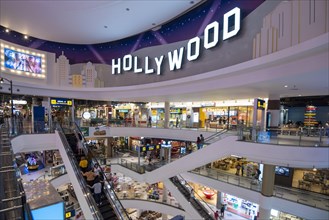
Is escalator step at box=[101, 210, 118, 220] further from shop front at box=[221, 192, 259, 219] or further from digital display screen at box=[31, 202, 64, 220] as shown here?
shop front at box=[221, 192, 259, 219]

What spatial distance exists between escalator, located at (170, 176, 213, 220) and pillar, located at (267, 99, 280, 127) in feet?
19.4

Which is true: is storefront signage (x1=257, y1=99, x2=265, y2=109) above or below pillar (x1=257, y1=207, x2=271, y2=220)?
above

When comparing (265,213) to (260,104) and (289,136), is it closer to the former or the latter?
(289,136)

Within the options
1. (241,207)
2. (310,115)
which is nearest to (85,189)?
(241,207)

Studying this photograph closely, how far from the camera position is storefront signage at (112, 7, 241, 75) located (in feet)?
29.5

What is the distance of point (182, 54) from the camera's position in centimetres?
1173

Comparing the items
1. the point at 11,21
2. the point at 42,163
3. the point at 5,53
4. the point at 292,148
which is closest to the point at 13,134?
the point at 5,53

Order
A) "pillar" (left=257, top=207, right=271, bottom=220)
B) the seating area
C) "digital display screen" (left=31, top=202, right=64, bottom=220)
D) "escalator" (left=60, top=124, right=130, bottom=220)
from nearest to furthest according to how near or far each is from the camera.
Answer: "digital display screen" (left=31, top=202, right=64, bottom=220), "escalator" (left=60, top=124, right=130, bottom=220), "pillar" (left=257, top=207, right=271, bottom=220), the seating area

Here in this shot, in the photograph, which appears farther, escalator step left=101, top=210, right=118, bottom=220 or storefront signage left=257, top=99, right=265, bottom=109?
storefront signage left=257, top=99, right=265, bottom=109

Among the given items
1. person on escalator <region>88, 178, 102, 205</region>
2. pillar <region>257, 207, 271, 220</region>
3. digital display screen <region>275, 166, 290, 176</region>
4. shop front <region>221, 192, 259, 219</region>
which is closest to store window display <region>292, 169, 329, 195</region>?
digital display screen <region>275, 166, 290, 176</region>

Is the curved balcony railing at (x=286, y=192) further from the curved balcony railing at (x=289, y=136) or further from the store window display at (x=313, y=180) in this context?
the curved balcony railing at (x=289, y=136)

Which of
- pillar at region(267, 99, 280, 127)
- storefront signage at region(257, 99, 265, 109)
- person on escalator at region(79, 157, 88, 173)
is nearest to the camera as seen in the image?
person on escalator at region(79, 157, 88, 173)

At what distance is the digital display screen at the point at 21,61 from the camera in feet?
40.8

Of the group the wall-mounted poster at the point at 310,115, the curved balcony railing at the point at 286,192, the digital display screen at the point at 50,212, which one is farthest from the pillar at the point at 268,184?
the digital display screen at the point at 50,212
